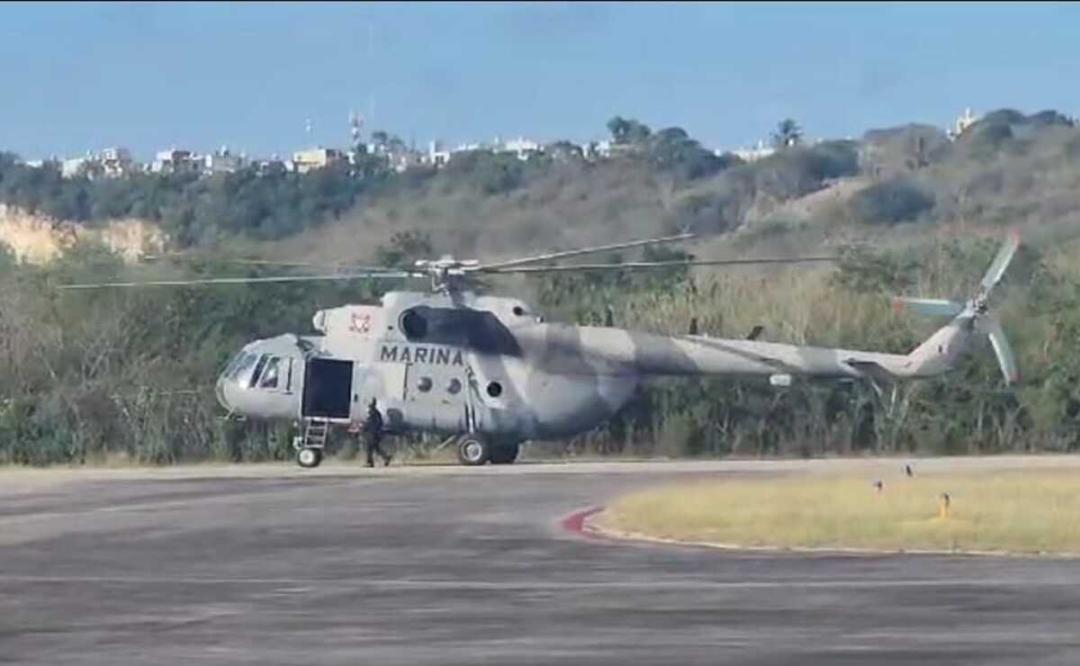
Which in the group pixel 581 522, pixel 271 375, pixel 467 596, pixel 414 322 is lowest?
pixel 467 596

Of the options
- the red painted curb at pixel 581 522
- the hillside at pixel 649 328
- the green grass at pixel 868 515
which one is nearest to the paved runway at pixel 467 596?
the red painted curb at pixel 581 522

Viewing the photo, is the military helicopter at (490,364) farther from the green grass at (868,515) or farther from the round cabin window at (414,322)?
the green grass at (868,515)

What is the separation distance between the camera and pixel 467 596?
2070cm

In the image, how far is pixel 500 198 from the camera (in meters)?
96.8

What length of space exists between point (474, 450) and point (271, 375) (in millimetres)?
3524

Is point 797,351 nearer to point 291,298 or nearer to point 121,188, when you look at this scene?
point 291,298

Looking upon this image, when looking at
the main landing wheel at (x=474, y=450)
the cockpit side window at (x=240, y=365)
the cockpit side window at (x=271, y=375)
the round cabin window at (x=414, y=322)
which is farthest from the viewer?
the cockpit side window at (x=240, y=365)

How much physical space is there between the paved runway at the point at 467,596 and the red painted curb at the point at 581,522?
0.27m

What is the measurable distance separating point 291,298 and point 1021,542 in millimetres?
31638

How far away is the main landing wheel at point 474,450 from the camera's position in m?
42.6

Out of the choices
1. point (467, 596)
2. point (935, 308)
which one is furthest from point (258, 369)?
point (467, 596)

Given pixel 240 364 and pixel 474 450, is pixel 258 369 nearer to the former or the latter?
pixel 240 364

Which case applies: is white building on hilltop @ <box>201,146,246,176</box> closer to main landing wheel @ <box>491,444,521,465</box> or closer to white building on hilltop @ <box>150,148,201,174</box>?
white building on hilltop @ <box>150,148,201,174</box>

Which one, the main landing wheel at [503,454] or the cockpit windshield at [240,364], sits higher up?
the cockpit windshield at [240,364]
